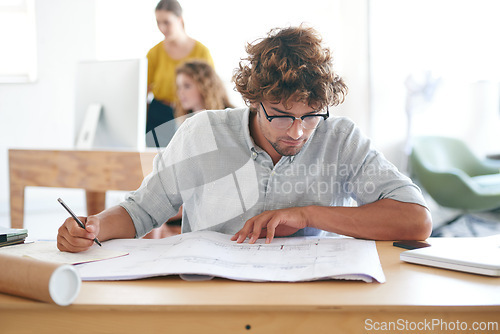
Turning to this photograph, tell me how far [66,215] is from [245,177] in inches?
144

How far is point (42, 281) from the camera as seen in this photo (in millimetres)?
659

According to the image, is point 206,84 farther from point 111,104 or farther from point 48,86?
point 48,86

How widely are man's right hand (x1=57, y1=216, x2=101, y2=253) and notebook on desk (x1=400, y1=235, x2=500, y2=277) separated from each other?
1.88 feet

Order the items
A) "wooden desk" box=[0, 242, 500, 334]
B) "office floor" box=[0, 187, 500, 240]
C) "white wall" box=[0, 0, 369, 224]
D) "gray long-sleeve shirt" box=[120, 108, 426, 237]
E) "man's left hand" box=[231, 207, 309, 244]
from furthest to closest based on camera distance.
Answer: "white wall" box=[0, 0, 369, 224], "office floor" box=[0, 187, 500, 240], "gray long-sleeve shirt" box=[120, 108, 426, 237], "man's left hand" box=[231, 207, 309, 244], "wooden desk" box=[0, 242, 500, 334]

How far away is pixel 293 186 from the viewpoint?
1.28 m

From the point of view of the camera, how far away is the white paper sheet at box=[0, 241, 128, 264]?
889mm

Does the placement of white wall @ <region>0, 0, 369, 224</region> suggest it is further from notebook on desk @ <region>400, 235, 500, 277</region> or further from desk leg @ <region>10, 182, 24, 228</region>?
notebook on desk @ <region>400, 235, 500, 277</region>

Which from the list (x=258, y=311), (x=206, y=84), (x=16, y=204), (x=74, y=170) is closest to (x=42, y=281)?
(x=258, y=311)

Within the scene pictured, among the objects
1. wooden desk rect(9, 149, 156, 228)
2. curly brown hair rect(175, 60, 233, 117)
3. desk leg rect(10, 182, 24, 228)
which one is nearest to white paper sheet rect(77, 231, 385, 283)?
wooden desk rect(9, 149, 156, 228)

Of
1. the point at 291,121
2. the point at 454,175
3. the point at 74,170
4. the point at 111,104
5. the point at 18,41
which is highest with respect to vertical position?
the point at 18,41

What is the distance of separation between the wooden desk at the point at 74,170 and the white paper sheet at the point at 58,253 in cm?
125

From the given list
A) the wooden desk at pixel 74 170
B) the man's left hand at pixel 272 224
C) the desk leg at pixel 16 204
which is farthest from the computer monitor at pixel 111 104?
the man's left hand at pixel 272 224

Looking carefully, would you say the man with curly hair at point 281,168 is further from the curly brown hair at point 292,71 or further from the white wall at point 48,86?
the white wall at point 48,86

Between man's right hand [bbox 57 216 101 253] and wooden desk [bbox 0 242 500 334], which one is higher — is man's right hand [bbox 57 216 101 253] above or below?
above
